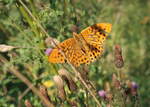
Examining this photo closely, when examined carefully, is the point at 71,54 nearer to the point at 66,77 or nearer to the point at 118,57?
the point at 66,77

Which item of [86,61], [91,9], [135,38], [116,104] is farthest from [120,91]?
[135,38]

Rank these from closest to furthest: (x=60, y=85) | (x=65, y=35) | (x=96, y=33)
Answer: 1. (x=60, y=85)
2. (x=96, y=33)
3. (x=65, y=35)

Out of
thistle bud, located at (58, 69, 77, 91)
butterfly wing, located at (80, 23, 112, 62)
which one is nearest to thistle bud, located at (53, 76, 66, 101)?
thistle bud, located at (58, 69, 77, 91)

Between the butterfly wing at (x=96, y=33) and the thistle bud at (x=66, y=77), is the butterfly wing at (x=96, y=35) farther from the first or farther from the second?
the thistle bud at (x=66, y=77)

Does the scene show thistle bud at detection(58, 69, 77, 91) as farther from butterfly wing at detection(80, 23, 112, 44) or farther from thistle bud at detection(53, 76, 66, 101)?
butterfly wing at detection(80, 23, 112, 44)

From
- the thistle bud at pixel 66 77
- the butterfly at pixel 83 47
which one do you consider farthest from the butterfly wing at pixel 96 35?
the thistle bud at pixel 66 77

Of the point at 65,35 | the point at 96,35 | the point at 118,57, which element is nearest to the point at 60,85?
the point at 96,35

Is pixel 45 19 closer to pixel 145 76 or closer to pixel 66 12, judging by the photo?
pixel 66 12
